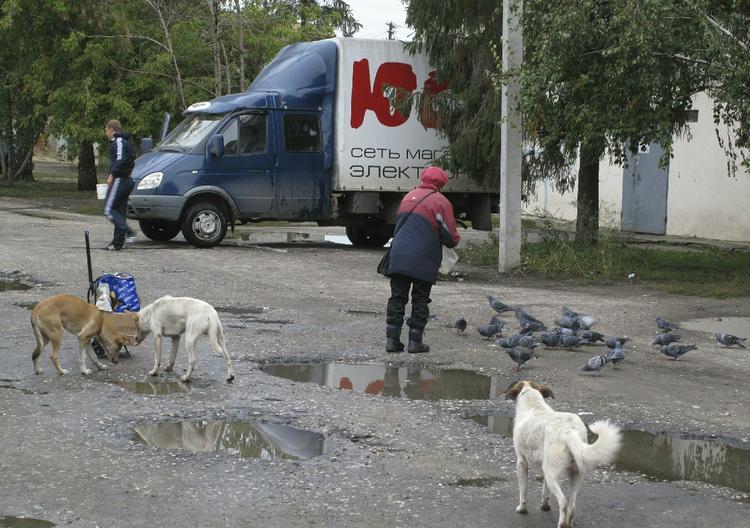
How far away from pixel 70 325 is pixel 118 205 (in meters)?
10.2

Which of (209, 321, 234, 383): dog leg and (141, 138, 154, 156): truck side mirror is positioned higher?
(141, 138, 154, 156): truck side mirror

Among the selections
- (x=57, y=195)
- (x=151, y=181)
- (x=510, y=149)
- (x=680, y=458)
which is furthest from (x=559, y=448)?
(x=57, y=195)

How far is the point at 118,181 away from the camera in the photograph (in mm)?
18859

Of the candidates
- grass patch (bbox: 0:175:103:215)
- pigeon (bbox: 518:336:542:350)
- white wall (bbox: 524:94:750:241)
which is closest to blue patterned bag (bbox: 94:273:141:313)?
pigeon (bbox: 518:336:542:350)

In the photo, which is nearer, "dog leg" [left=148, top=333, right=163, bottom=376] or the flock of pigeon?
"dog leg" [left=148, top=333, right=163, bottom=376]

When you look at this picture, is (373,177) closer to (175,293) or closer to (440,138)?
(440,138)

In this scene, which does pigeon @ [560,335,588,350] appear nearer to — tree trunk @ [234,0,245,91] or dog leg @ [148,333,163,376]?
dog leg @ [148,333,163,376]

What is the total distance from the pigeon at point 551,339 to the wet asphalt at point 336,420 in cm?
18

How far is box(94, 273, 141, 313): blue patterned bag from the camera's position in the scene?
32.6 feet

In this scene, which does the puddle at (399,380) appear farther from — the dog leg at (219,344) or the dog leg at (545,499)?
the dog leg at (545,499)

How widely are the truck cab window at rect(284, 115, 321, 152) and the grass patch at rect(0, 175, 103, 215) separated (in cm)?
1072

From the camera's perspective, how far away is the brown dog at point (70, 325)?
903cm

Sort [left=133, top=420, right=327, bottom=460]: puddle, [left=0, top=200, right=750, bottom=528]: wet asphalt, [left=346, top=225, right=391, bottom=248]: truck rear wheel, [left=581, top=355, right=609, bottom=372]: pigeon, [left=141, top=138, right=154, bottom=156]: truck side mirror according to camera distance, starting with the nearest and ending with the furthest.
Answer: [left=0, top=200, right=750, bottom=528]: wet asphalt, [left=133, top=420, right=327, bottom=460]: puddle, [left=581, top=355, right=609, bottom=372]: pigeon, [left=141, top=138, right=154, bottom=156]: truck side mirror, [left=346, top=225, right=391, bottom=248]: truck rear wheel

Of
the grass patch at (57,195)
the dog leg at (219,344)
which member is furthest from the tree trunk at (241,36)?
the dog leg at (219,344)
